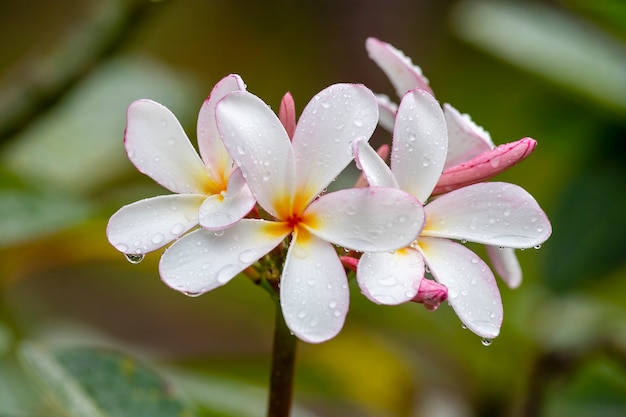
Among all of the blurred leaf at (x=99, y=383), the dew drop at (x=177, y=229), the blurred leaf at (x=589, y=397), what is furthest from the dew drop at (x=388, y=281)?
the blurred leaf at (x=589, y=397)

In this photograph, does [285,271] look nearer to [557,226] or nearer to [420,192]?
[420,192]

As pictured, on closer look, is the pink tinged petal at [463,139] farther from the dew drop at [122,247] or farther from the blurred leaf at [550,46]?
the blurred leaf at [550,46]

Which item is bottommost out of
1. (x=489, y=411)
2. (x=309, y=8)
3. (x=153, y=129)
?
(x=489, y=411)

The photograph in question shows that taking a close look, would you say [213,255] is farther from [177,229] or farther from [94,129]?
[94,129]

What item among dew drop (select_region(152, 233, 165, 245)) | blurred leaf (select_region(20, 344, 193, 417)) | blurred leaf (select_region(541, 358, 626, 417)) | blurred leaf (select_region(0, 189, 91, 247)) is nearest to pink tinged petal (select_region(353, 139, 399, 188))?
dew drop (select_region(152, 233, 165, 245))

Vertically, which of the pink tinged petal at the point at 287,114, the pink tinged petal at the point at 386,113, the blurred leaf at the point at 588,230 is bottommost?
the pink tinged petal at the point at 287,114

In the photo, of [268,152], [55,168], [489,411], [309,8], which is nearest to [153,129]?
[268,152]

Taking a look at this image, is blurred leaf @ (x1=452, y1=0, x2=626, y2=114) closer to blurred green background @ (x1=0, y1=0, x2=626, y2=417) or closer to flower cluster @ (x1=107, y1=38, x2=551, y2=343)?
blurred green background @ (x1=0, y1=0, x2=626, y2=417)
